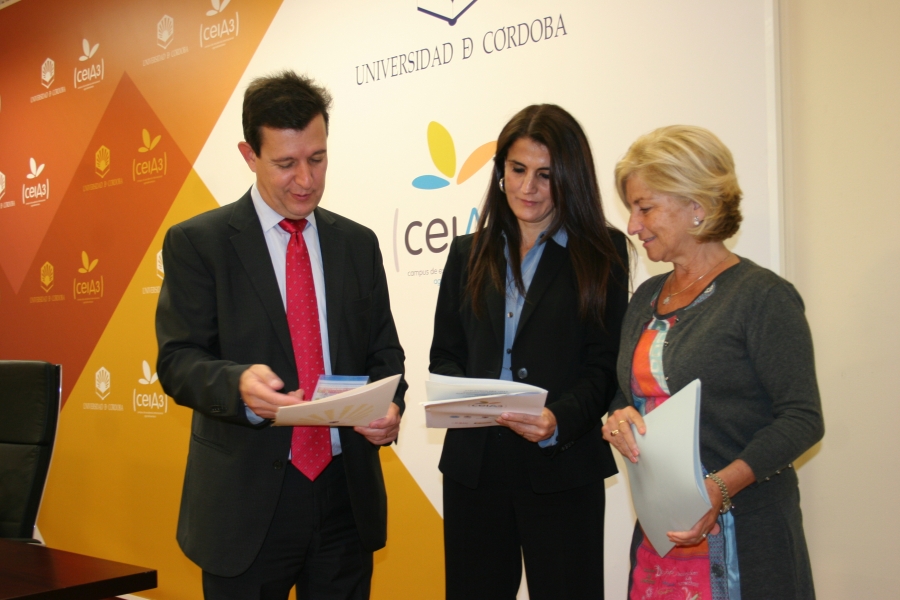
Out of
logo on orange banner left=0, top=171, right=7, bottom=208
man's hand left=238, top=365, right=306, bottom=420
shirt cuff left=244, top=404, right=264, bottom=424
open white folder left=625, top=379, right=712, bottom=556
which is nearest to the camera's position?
open white folder left=625, top=379, right=712, bottom=556

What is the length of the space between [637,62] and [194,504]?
2.30 meters

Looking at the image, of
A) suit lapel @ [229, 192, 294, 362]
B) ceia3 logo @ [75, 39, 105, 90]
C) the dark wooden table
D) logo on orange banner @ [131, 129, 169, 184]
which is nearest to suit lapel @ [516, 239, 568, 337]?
suit lapel @ [229, 192, 294, 362]

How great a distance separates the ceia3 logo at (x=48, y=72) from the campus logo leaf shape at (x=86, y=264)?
1344 mm

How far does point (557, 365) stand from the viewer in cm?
205

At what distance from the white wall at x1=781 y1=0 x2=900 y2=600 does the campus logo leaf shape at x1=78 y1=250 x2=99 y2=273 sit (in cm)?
448

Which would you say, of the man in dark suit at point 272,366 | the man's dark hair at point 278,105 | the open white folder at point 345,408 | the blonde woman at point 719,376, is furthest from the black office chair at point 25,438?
the blonde woman at point 719,376

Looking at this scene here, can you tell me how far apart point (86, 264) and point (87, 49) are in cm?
151

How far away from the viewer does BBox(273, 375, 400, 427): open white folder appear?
1.60m

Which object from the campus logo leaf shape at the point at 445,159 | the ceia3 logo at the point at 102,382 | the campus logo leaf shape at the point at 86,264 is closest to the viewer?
the campus logo leaf shape at the point at 445,159

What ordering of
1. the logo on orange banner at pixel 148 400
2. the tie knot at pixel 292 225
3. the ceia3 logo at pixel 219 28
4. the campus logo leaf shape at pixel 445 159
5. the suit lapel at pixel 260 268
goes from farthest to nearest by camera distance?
1. the logo on orange banner at pixel 148 400
2. the ceia3 logo at pixel 219 28
3. the campus logo leaf shape at pixel 445 159
4. the tie knot at pixel 292 225
5. the suit lapel at pixel 260 268

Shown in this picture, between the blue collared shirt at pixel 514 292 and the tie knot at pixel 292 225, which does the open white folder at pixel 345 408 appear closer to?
the blue collared shirt at pixel 514 292

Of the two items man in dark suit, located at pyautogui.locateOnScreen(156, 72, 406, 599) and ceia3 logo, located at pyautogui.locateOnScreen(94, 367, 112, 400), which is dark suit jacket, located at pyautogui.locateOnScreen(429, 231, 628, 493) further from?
ceia3 logo, located at pyautogui.locateOnScreen(94, 367, 112, 400)

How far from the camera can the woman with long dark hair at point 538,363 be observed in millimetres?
1954

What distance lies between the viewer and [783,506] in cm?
160
